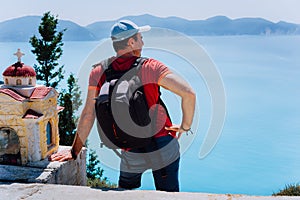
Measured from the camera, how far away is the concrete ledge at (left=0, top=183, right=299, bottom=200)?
187 centimetres

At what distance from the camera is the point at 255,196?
187 cm

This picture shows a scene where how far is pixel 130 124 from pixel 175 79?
374mm

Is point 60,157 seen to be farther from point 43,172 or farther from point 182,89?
point 182,89

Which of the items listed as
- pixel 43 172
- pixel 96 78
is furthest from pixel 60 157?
pixel 96 78

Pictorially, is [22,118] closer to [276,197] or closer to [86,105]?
[86,105]

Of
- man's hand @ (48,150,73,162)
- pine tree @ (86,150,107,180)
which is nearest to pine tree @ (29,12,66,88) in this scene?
pine tree @ (86,150,107,180)

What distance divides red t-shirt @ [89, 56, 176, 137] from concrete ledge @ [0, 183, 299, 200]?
47 cm

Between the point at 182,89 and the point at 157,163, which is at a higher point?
the point at 182,89

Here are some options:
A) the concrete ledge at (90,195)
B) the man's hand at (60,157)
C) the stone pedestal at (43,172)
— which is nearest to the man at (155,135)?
the concrete ledge at (90,195)

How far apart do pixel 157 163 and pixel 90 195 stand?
537 millimetres

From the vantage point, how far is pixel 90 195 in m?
1.93

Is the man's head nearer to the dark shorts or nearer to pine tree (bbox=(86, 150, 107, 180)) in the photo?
the dark shorts

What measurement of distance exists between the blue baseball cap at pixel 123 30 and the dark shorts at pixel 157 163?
0.69 m

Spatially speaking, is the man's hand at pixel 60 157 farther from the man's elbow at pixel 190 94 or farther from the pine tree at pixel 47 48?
the pine tree at pixel 47 48
